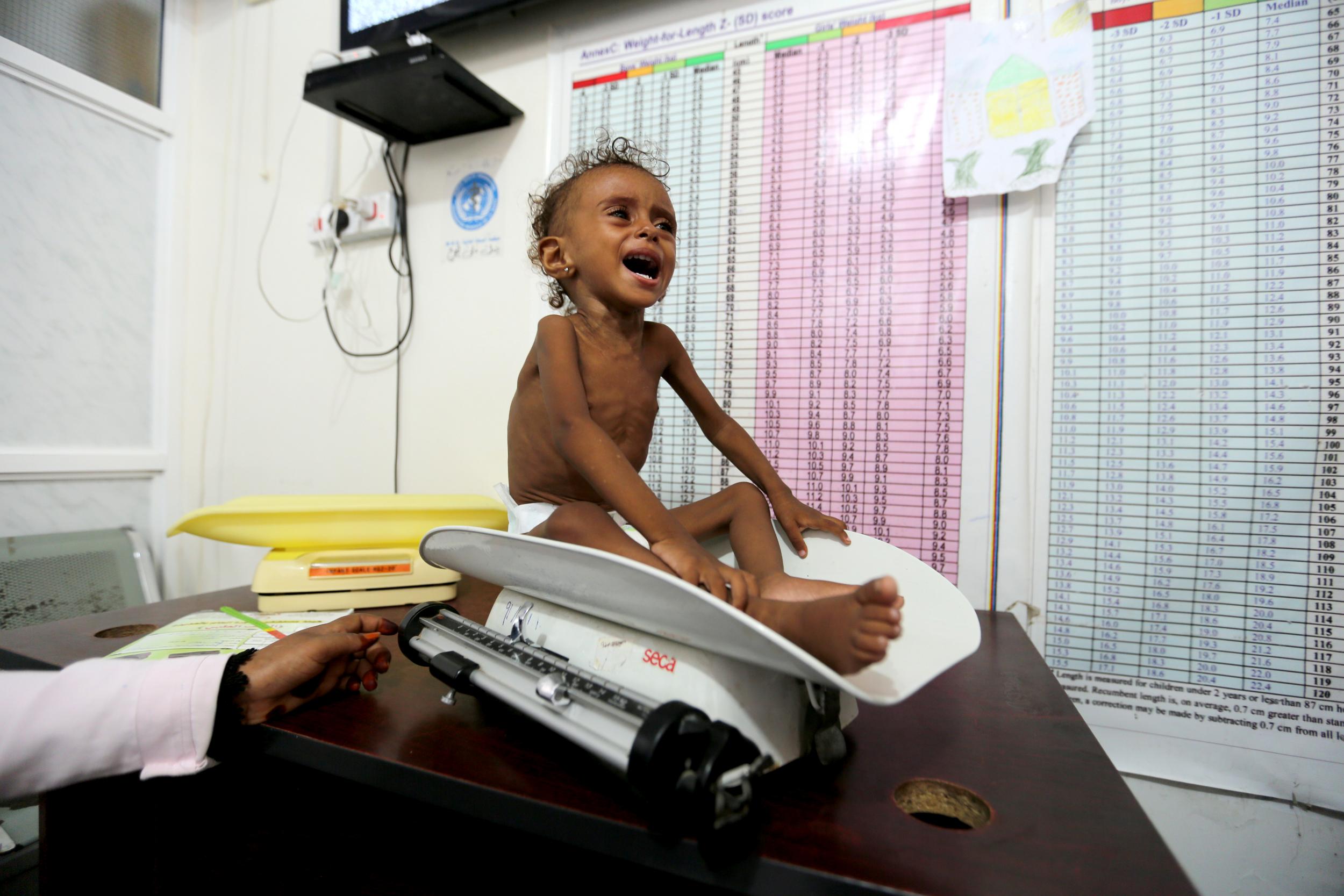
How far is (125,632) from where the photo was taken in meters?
0.78

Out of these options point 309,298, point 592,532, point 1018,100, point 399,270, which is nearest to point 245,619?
point 592,532

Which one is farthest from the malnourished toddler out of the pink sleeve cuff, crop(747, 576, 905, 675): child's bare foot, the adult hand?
the pink sleeve cuff

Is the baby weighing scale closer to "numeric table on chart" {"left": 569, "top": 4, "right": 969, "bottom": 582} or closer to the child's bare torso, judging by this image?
the child's bare torso

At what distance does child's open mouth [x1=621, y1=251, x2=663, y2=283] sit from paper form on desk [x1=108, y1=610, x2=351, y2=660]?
1.82 feet

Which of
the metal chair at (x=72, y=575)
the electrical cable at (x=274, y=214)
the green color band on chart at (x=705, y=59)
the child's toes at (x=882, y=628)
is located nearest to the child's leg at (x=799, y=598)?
the child's toes at (x=882, y=628)

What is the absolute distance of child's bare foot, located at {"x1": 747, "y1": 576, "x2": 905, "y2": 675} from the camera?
375 mm

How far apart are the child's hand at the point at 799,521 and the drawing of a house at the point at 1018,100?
2.25 feet

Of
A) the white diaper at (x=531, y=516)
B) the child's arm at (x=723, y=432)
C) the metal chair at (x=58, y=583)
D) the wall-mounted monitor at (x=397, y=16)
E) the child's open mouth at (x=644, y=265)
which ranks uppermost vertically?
the wall-mounted monitor at (x=397, y=16)

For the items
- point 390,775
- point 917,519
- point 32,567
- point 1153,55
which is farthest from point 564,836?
point 32,567

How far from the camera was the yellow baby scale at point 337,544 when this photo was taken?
0.87 meters

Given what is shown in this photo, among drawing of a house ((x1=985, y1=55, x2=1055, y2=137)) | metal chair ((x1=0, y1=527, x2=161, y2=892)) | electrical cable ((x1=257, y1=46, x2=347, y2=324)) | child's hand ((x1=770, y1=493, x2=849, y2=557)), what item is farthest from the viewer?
electrical cable ((x1=257, y1=46, x2=347, y2=324))

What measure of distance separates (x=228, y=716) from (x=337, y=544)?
430 mm

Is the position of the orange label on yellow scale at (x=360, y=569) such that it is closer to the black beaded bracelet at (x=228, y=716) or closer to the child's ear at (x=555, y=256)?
the black beaded bracelet at (x=228, y=716)

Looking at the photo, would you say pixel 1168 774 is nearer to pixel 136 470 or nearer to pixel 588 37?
pixel 588 37
